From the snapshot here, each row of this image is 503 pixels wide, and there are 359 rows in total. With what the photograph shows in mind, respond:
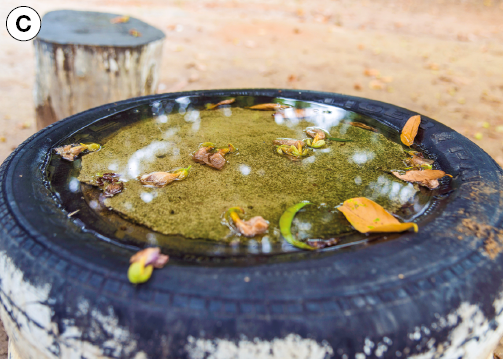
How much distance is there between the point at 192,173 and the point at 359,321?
72 cm

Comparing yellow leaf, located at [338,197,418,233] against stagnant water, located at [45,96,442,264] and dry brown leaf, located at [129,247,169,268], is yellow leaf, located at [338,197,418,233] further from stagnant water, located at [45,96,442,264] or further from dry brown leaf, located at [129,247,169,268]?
dry brown leaf, located at [129,247,169,268]

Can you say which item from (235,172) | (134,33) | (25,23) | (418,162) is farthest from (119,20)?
(418,162)

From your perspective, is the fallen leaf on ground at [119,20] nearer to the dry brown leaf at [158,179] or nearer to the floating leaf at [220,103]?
the floating leaf at [220,103]

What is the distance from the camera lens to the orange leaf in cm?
143

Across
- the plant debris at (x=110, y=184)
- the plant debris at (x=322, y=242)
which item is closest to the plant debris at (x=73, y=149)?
the plant debris at (x=110, y=184)

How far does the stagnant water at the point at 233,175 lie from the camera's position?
917mm

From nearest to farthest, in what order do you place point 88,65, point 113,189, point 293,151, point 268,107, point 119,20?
point 113,189 → point 293,151 → point 268,107 → point 88,65 → point 119,20

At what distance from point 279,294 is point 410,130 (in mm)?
1082

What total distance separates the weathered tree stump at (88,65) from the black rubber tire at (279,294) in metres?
1.83

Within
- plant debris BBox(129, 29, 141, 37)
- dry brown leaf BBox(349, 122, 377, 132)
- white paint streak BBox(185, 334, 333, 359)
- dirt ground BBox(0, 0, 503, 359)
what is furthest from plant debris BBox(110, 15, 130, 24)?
white paint streak BBox(185, 334, 333, 359)

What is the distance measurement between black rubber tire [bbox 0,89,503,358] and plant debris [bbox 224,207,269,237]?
0.52 feet

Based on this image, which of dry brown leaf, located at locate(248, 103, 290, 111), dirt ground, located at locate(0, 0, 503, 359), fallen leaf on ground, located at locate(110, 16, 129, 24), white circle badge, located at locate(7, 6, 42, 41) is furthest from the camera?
dirt ground, located at locate(0, 0, 503, 359)

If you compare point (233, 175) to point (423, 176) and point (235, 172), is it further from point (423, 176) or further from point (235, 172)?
point (423, 176)

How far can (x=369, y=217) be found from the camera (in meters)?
0.95
